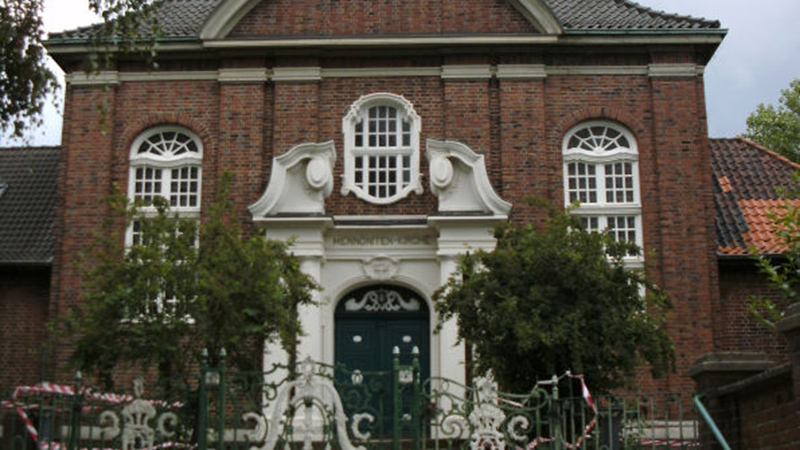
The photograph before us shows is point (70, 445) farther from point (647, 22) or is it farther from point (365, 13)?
point (647, 22)

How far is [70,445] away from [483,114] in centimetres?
1141

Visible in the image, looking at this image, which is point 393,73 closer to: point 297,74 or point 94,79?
point 297,74

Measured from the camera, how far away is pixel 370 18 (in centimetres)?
2112

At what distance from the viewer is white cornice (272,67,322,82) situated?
20.7 meters

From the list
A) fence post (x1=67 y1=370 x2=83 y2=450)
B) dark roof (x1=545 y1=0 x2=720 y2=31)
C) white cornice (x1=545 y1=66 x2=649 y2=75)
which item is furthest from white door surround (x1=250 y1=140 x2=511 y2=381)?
fence post (x1=67 y1=370 x2=83 y2=450)

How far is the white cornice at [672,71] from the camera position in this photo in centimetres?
2066

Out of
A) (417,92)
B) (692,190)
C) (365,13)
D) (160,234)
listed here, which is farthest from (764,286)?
(160,234)

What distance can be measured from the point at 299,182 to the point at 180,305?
234 inches

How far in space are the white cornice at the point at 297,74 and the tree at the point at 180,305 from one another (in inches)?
273

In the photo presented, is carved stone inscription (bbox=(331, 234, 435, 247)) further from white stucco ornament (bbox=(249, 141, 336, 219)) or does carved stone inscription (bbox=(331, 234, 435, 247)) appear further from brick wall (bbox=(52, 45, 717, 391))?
white stucco ornament (bbox=(249, 141, 336, 219))

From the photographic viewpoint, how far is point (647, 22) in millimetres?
21016

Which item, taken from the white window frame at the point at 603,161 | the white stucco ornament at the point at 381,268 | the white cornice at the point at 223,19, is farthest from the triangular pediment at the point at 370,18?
the white stucco ornament at the point at 381,268

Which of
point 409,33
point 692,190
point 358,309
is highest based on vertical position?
point 409,33

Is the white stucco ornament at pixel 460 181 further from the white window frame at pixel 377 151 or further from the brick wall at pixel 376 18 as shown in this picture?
the brick wall at pixel 376 18
